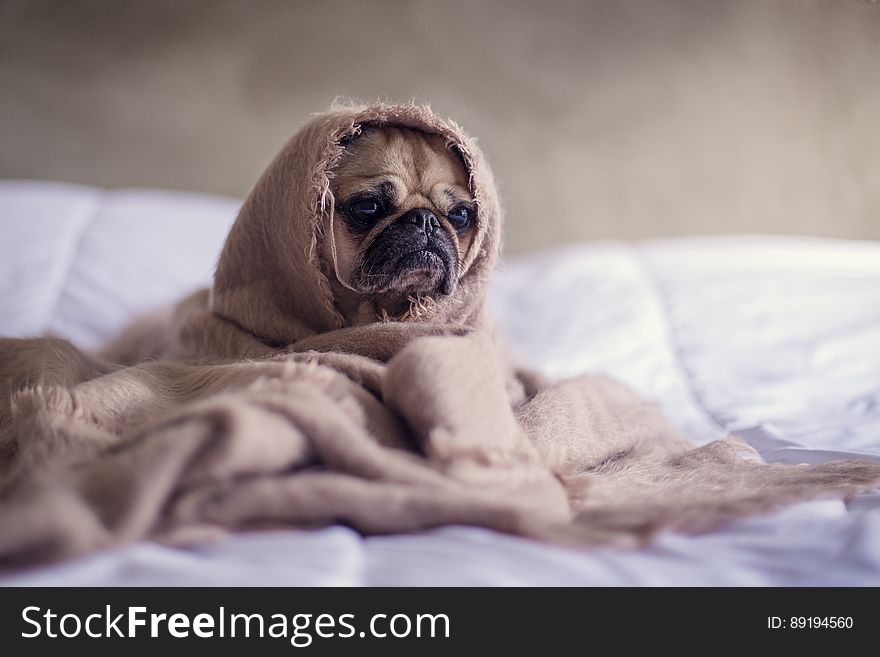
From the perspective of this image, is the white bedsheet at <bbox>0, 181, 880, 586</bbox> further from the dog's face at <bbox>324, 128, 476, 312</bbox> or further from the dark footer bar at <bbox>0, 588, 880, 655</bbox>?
the dog's face at <bbox>324, 128, 476, 312</bbox>

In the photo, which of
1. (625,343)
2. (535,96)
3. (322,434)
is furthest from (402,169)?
(535,96)

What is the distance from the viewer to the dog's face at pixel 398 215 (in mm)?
1285

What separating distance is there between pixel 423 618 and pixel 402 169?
87cm

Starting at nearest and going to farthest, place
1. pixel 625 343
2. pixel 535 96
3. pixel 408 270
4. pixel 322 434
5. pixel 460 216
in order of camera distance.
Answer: pixel 322 434 → pixel 408 270 → pixel 460 216 → pixel 625 343 → pixel 535 96

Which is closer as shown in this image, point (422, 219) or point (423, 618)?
point (423, 618)

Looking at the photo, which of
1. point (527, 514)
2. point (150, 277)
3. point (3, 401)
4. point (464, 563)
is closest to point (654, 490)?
point (527, 514)

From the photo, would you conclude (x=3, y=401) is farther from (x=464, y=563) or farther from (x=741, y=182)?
(x=741, y=182)

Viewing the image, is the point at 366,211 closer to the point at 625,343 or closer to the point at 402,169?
the point at 402,169

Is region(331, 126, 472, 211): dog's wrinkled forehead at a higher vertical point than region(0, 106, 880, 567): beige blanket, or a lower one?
higher

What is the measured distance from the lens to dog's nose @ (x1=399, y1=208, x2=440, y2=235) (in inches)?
51.4

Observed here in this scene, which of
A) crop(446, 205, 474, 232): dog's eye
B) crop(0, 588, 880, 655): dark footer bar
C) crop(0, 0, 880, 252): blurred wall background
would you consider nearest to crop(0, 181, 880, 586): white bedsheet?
crop(0, 588, 880, 655): dark footer bar

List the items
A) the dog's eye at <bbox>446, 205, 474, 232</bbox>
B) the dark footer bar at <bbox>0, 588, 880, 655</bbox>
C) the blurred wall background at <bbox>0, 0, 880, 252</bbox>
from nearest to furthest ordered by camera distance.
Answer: the dark footer bar at <bbox>0, 588, 880, 655</bbox>
the dog's eye at <bbox>446, 205, 474, 232</bbox>
the blurred wall background at <bbox>0, 0, 880, 252</bbox>

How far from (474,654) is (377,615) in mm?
94

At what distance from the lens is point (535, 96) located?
2.70 meters
